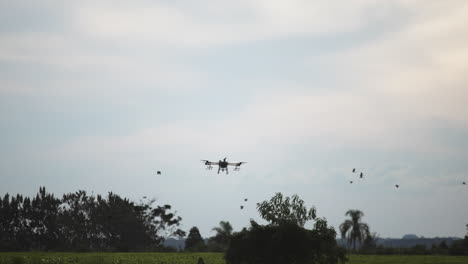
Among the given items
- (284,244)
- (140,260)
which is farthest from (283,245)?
(140,260)

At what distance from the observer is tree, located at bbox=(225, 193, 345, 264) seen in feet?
116

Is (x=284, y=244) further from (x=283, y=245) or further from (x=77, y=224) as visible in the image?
(x=77, y=224)

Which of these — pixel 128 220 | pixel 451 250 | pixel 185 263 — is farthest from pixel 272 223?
pixel 128 220

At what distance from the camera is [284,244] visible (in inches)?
1385

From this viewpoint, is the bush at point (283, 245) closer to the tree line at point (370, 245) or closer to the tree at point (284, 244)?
the tree at point (284, 244)

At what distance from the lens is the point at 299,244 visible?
35250 millimetres

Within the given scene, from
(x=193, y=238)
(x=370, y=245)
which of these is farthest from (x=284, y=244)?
(x=193, y=238)

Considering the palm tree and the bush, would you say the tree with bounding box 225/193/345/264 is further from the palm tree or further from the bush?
the palm tree

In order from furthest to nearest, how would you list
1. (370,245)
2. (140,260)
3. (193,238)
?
(193,238) → (370,245) → (140,260)

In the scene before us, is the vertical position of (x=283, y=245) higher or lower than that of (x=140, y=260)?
higher

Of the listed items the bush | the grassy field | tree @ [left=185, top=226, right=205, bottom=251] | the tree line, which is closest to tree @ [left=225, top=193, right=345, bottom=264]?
the bush

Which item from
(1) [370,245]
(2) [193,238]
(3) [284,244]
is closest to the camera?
(3) [284,244]

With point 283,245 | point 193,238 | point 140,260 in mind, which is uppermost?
point 283,245

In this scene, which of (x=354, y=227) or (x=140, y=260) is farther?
(x=354, y=227)
